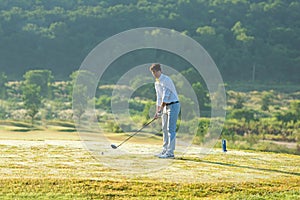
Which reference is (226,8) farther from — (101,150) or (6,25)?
(101,150)

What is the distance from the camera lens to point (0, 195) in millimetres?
7793

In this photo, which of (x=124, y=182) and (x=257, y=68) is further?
(x=257, y=68)

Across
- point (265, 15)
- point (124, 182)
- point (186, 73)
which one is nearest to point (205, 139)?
point (124, 182)

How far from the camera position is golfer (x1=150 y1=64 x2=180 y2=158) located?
1083cm

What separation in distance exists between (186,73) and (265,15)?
1114 inches

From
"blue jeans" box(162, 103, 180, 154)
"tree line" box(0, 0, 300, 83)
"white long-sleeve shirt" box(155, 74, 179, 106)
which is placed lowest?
"blue jeans" box(162, 103, 180, 154)

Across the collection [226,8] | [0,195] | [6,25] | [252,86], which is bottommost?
[0,195]

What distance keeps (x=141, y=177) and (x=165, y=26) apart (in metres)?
60.7

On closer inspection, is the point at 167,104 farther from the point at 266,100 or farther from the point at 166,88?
the point at 266,100

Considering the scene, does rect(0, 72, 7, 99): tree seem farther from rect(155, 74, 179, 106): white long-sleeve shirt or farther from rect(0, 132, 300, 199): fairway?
rect(155, 74, 179, 106): white long-sleeve shirt

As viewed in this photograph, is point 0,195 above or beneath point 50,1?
beneath

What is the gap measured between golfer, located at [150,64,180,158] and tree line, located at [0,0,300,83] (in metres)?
43.6

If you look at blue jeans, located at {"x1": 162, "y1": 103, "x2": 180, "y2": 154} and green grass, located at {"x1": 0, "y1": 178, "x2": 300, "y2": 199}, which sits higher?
blue jeans, located at {"x1": 162, "y1": 103, "x2": 180, "y2": 154}

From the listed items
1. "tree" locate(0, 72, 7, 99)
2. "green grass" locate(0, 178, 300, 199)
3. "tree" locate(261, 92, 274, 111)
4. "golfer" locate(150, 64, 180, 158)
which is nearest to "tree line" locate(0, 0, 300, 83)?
"tree" locate(0, 72, 7, 99)
